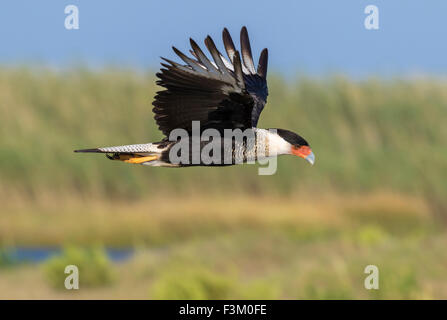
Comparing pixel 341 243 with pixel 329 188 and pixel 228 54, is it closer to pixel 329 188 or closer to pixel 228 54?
pixel 329 188

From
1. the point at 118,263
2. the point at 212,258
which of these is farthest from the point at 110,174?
the point at 212,258

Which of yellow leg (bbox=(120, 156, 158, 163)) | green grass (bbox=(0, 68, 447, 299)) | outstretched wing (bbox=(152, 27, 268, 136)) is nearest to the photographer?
yellow leg (bbox=(120, 156, 158, 163))

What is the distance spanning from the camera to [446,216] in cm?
1875

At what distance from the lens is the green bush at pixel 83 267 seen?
Result: 14656 mm

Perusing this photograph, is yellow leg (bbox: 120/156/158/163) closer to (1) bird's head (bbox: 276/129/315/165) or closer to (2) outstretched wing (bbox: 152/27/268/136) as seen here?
(2) outstretched wing (bbox: 152/27/268/136)

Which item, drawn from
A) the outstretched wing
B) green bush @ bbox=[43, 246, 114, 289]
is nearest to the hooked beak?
the outstretched wing

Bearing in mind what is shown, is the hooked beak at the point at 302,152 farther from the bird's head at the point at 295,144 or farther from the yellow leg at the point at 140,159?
the yellow leg at the point at 140,159

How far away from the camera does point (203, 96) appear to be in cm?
395

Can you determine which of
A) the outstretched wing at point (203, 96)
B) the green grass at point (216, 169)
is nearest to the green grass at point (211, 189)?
the green grass at point (216, 169)

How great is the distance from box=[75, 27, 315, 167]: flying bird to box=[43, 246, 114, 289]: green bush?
10.9 meters

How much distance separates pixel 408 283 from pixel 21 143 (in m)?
9.36

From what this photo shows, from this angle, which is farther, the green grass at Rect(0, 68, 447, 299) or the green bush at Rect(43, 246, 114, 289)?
the green grass at Rect(0, 68, 447, 299)

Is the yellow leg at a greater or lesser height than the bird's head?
lesser

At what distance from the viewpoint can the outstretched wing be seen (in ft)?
→ 12.5
